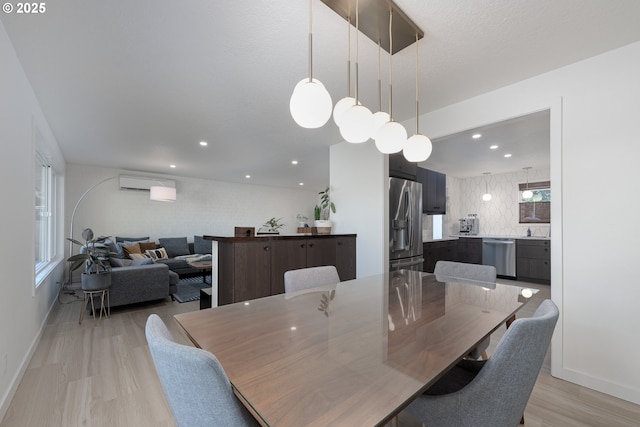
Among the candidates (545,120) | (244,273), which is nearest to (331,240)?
A: (244,273)

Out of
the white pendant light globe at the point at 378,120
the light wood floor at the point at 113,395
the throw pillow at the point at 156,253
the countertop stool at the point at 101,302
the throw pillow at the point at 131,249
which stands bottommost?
the light wood floor at the point at 113,395

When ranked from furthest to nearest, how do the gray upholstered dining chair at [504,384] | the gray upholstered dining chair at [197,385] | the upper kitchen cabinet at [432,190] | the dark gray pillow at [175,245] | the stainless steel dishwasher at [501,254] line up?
the dark gray pillow at [175,245] < the stainless steel dishwasher at [501,254] < the upper kitchen cabinet at [432,190] < the gray upholstered dining chair at [504,384] < the gray upholstered dining chair at [197,385]

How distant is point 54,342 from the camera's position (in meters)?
2.62

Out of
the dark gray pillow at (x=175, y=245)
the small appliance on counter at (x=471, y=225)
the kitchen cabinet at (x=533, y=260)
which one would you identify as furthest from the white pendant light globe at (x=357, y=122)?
the small appliance on counter at (x=471, y=225)

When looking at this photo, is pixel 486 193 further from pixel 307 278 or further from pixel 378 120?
pixel 307 278

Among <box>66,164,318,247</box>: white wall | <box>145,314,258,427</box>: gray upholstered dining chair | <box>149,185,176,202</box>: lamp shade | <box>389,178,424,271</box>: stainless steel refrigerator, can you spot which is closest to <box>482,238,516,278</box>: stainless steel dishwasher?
<box>389,178,424,271</box>: stainless steel refrigerator

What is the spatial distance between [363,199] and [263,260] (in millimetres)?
1531

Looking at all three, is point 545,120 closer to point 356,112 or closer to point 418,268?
point 418,268

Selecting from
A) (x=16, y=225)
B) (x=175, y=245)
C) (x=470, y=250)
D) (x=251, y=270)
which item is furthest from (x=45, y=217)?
(x=470, y=250)

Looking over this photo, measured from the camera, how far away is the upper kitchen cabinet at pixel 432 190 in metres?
5.08

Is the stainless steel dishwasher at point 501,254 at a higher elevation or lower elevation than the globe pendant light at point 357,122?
lower

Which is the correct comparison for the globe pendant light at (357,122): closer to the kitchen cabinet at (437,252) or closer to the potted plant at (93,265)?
the potted plant at (93,265)

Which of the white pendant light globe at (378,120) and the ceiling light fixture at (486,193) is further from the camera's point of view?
the ceiling light fixture at (486,193)

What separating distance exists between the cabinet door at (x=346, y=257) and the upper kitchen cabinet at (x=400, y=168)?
3.51ft
